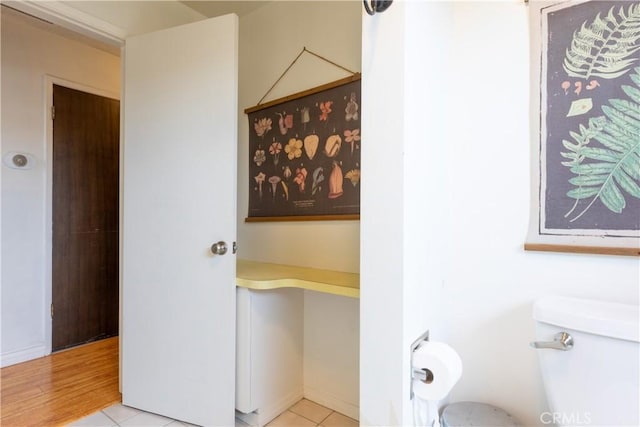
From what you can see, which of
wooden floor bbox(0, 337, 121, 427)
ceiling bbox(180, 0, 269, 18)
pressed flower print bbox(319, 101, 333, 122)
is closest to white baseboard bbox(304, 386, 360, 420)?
wooden floor bbox(0, 337, 121, 427)

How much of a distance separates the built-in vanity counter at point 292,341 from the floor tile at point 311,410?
3cm

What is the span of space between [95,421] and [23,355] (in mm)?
1142

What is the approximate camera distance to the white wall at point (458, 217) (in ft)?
2.78

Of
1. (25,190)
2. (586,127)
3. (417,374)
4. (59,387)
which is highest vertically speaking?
(586,127)

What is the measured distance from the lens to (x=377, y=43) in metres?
0.88

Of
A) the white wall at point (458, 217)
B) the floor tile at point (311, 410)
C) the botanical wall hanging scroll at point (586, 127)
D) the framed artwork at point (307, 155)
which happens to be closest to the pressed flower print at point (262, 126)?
the framed artwork at point (307, 155)

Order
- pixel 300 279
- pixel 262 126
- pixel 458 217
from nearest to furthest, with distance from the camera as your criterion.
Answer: pixel 458 217 < pixel 300 279 < pixel 262 126

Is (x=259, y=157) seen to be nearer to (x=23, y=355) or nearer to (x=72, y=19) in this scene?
(x=72, y=19)

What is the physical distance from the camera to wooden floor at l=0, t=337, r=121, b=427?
157 cm

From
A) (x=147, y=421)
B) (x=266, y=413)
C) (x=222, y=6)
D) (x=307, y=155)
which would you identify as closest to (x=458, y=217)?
(x=307, y=155)

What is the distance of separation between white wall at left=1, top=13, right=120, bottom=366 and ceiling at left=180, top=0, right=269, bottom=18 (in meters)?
1.26

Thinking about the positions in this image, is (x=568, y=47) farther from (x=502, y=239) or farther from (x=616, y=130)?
(x=502, y=239)

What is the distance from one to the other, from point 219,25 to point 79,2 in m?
0.71

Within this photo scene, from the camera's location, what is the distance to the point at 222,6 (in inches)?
77.0
